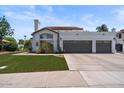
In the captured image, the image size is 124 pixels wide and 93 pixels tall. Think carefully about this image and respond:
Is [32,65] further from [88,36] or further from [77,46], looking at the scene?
[88,36]

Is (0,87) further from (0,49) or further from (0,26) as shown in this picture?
(0,26)

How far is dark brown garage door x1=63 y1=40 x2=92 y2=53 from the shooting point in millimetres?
47438

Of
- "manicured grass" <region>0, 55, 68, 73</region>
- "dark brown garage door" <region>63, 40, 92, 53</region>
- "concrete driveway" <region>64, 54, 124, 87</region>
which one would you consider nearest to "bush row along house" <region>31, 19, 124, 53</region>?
"dark brown garage door" <region>63, 40, 92, 53</region>

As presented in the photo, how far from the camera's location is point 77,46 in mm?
47688

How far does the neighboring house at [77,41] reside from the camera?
A: 47.8m

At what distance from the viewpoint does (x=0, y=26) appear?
64.4 m

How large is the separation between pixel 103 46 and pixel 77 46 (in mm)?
4554

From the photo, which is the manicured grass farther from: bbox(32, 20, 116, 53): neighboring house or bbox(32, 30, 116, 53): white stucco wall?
bbox(32, 30, 116, 53): white stucco wall

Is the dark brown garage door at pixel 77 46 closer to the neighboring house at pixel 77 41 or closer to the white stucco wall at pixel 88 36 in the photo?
the neighboring house at pixel 77 41

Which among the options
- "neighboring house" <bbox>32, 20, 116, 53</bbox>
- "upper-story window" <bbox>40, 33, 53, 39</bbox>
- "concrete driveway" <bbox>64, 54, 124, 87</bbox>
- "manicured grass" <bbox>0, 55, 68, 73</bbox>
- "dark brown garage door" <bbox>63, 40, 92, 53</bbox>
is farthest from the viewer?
"upper-story window" <bbox>40, 33, 53, 39</bbox>
